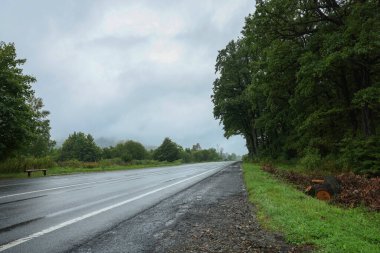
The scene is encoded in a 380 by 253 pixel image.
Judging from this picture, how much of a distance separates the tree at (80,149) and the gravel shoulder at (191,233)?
118m

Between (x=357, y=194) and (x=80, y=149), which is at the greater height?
(x=80, y=149)

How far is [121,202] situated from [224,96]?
39626 mm

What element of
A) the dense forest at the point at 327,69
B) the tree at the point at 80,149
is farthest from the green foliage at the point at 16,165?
the tree at the point at 80,149

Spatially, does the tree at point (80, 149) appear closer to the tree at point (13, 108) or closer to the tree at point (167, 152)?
the tree at point (167, 152)

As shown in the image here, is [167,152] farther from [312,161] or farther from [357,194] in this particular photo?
[357,194]

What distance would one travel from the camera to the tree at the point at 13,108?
24.0 metres

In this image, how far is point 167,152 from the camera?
136500 mm

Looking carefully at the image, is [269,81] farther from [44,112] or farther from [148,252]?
[44,112]

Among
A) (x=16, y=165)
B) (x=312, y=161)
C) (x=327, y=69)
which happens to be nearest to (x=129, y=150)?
(x=16, y=165)

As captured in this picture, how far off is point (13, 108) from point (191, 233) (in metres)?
22.5

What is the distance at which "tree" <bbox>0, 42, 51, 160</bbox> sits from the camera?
2398 cm

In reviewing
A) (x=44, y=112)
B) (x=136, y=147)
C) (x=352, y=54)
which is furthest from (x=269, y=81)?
(x=136, y=147)

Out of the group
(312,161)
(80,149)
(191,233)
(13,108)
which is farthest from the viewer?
(80,149)

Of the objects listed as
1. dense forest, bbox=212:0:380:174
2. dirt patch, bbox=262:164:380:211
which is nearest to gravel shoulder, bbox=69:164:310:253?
dirt patch, bbox=262:164:380:211
